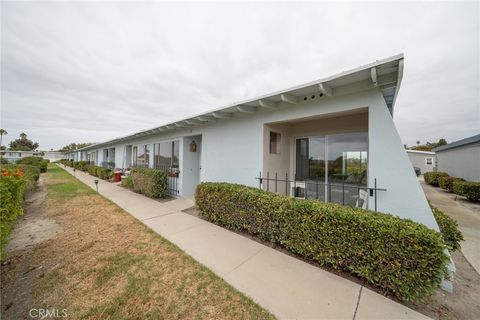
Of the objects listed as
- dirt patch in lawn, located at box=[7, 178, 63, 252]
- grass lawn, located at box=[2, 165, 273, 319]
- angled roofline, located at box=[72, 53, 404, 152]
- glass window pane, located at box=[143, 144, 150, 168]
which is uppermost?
angled roofline, located at box=[72, 53, 404, 152]

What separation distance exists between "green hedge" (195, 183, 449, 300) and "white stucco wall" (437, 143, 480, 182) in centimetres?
1412

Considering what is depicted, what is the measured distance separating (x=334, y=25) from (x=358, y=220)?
580 cm

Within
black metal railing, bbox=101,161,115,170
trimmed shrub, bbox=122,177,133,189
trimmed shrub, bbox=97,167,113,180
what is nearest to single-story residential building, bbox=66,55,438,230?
trimmed shrub, bbox=122,177,133,189

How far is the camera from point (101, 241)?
3.70m

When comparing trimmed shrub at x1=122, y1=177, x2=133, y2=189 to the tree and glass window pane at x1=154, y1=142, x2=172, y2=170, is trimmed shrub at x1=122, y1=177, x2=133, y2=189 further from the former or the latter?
the tree

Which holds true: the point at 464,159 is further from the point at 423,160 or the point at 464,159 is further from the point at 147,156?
the point at 147,156

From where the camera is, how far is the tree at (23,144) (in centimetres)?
5916

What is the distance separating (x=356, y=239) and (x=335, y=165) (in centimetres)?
305

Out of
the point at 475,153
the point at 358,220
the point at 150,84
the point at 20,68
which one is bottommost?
the point at 358,220

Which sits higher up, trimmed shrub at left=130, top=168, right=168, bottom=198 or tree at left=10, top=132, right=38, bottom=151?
tree at left=10, top=132, right=38, bottom=151

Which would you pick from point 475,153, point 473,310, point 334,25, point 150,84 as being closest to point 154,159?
point 150,84

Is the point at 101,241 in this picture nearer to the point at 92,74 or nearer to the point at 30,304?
the point at 30,304

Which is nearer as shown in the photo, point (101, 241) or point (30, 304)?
point (30, 304)

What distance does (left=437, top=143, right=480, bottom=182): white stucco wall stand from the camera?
10.3 meters
